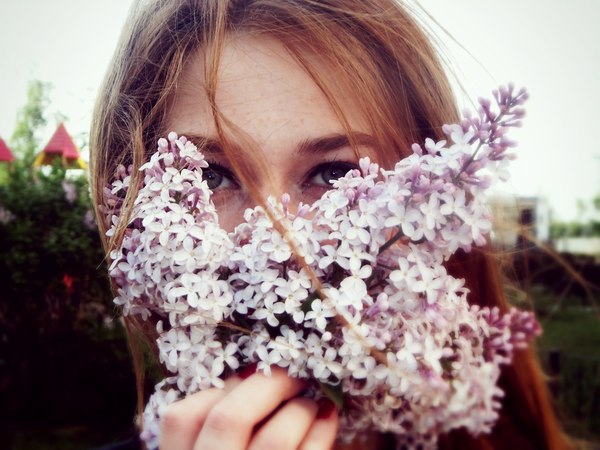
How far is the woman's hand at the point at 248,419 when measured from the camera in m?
1.34

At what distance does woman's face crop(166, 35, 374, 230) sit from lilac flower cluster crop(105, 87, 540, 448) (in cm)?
36

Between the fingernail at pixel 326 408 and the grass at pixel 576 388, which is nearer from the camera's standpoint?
the fingernail at pixel 326 408

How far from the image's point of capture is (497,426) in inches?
97.3

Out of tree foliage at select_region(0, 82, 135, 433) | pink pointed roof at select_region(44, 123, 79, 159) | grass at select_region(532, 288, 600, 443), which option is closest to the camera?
pink pointed roof at select_region(44, 123, 79, 159)

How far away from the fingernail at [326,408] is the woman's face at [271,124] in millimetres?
712

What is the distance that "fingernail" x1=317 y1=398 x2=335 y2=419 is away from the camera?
1.52 m

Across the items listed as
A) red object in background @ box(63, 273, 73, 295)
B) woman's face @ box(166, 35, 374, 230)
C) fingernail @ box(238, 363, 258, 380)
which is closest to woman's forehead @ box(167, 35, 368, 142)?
woman's face @ box(166, 35, 374, 230)

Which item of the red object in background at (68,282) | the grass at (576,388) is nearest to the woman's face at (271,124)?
the grass at (576,388)

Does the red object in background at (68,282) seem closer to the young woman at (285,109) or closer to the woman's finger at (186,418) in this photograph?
the young woman at (285,109)

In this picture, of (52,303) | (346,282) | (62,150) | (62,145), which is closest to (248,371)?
(346,282)

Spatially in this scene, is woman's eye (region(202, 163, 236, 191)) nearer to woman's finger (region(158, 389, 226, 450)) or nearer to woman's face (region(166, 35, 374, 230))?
woman's face (region(166, 35, 374, 230))

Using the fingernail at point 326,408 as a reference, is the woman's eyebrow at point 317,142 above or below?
above

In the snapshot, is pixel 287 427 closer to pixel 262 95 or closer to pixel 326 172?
pixel 326 172

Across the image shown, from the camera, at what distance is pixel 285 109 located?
72.9 inches
